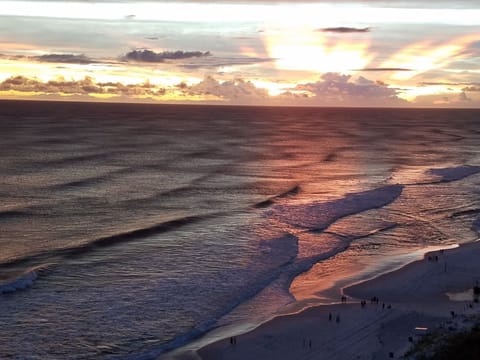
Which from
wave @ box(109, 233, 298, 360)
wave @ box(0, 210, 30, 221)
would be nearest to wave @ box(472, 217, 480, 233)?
wave @ box(109, 233, 298, 360)

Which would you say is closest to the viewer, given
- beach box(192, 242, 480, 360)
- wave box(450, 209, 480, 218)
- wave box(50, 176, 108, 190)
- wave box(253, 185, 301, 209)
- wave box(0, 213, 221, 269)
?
beach box(192, 242, 480, 360)

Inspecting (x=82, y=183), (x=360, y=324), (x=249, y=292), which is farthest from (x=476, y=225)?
(x=82, y=183)

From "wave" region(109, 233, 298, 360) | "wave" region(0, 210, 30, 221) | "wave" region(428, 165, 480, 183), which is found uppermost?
"wave" region(428, 165, 480, 183)

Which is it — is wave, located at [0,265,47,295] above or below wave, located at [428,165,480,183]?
below

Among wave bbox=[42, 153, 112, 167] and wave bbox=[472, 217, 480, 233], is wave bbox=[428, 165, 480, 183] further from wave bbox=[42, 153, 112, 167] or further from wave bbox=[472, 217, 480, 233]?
wave bbox=[42, 153, 112, 167]

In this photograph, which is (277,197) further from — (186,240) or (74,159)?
(74,159)

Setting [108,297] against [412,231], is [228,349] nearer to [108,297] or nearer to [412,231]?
[108,297]
